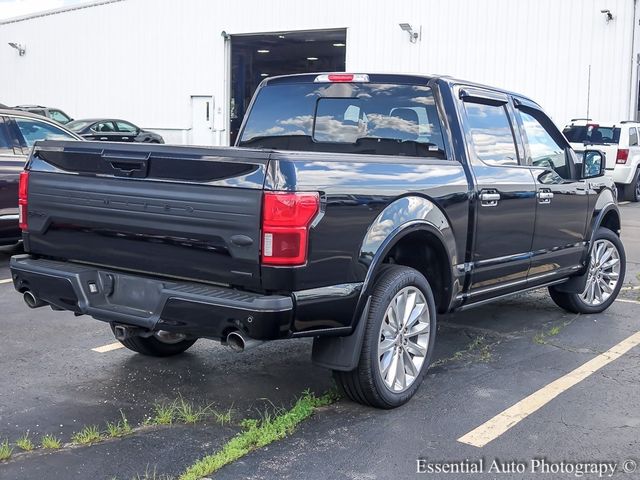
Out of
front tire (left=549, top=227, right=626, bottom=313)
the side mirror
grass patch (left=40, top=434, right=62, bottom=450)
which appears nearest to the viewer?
grass patch (left=40, top=434, right=62, bottom=450)

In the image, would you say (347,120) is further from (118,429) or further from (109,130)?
(109,130)

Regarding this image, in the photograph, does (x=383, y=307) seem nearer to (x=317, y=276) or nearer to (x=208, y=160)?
(x=317, y=276)

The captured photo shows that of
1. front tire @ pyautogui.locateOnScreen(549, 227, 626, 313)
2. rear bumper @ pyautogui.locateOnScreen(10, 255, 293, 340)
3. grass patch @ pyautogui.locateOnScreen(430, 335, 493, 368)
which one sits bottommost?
grass patch @ pyautogui.locateOnScreen(430, 335, 493, 368)

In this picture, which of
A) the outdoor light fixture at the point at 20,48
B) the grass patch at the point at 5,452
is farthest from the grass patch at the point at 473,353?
the outdoor light fixture at the point at 20,48

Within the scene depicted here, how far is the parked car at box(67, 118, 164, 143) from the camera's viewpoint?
75.7ft

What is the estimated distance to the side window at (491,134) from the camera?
17.3 feet

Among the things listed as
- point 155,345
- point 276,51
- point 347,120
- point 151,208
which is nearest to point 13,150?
point 155,345

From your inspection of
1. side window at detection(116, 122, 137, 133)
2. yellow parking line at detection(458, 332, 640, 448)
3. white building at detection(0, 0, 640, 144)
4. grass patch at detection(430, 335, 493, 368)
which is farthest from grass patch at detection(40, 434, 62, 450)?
side window at detection(116, 122, 137, 133)

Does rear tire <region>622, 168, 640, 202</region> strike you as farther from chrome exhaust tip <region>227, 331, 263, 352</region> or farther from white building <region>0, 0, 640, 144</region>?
chrome exhaust tip <region>227, 331, 263, 352</region>

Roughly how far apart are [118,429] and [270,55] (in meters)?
32.3

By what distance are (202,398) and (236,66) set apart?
28.1 metres

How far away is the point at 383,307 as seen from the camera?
4211mm

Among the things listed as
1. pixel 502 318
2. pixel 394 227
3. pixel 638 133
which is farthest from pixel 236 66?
pixel 394 227

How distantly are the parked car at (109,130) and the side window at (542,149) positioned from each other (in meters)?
17.8
